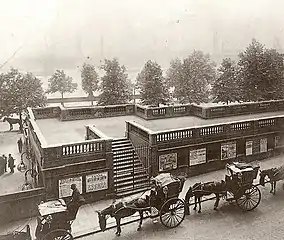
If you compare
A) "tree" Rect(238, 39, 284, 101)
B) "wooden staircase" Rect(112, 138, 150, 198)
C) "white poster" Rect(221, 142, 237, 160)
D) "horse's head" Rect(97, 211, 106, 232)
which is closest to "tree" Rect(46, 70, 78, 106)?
"tree" Rect(238, 39, 284, 101)

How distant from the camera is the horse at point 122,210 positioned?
6469 millimetres

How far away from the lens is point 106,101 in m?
17.2

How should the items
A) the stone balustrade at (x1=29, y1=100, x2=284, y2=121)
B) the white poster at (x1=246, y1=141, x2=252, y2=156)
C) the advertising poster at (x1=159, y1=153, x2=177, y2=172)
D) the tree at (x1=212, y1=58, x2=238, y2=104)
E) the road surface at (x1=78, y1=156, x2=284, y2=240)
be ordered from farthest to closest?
the tree at (x1=212, y1=58, x2=238, y2=104)
the stone balustrade at (x1=29, y1=100, x2=284, y2=121)
the white poster at (x1=246, y1=141, x2=252, y2=156)
the advertising poster at (x1=159, y1=153, x2=177, y2=172)
the road surface at (x1=78, y1=156, x2=284, y2=240)

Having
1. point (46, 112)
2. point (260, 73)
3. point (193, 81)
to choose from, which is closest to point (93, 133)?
point (46, 112)

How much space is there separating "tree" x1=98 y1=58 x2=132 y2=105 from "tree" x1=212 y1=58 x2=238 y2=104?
4174 millimetres

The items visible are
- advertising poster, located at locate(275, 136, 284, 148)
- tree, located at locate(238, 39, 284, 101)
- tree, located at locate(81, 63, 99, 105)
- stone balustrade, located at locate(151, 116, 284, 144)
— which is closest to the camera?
stone balustrade, located at locate(151, 116, 284, 144)

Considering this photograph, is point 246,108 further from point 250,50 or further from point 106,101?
point 106,101

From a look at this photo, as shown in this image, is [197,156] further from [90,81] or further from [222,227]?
[90,81]

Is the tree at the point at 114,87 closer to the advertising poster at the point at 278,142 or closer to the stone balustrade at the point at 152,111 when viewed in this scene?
the stone balustrade at the point at 152,111

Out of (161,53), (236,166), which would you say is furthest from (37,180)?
(161,53)

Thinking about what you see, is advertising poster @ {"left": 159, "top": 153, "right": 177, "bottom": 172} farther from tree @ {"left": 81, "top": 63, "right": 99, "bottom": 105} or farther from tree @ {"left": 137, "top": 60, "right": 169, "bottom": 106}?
tree @ {"left": 81, "top": 63, "right": 99, "bottom": 105}

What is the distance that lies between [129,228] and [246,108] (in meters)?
8.61

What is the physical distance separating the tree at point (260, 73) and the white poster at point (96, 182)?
638 cm

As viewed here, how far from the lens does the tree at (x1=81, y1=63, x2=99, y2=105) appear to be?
1778cm
